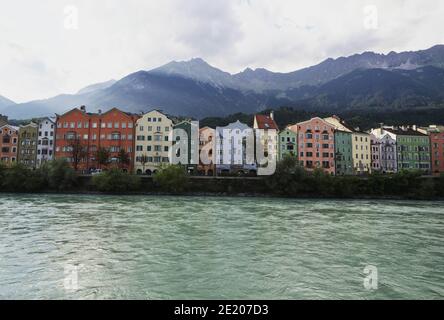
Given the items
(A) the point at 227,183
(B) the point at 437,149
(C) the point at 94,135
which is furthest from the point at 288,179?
(B) the point at 437,149

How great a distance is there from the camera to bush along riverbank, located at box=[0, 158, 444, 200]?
5434cm

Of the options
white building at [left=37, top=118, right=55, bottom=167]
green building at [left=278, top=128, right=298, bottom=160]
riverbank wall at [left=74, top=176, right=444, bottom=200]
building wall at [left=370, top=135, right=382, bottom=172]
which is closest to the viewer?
riverbank wall at [left=74, top=176, right=444, bottom=200]

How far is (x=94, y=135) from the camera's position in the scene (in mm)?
72500

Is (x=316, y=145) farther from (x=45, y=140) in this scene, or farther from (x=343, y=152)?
(x=45, y=140)

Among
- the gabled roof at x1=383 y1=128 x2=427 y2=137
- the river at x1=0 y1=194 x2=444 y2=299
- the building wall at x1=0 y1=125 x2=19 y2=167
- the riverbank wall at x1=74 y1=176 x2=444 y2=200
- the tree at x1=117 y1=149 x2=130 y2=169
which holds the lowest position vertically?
the river at x1=0 y1=194 x2=444 y2=299

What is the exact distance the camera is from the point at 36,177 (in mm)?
54875

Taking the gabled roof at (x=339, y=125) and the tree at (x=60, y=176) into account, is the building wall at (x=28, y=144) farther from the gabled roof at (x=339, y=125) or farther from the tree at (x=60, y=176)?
the gabled roof at (x=339, y=125)

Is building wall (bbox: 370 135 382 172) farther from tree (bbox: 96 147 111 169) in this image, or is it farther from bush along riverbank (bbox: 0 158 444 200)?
tree (bbox: 96 147 111 169)

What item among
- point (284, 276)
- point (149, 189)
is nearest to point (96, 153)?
point (149, 189)

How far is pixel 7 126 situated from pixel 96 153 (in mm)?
25024

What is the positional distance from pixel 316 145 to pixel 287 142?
6.84 meters

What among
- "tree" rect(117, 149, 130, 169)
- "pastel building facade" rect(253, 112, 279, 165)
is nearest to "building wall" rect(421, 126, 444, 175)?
"pastel building facade" rect(253, 112, 279, 165)

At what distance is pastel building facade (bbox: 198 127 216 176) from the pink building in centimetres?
2002

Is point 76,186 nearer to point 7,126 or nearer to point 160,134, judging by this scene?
point 160,134
